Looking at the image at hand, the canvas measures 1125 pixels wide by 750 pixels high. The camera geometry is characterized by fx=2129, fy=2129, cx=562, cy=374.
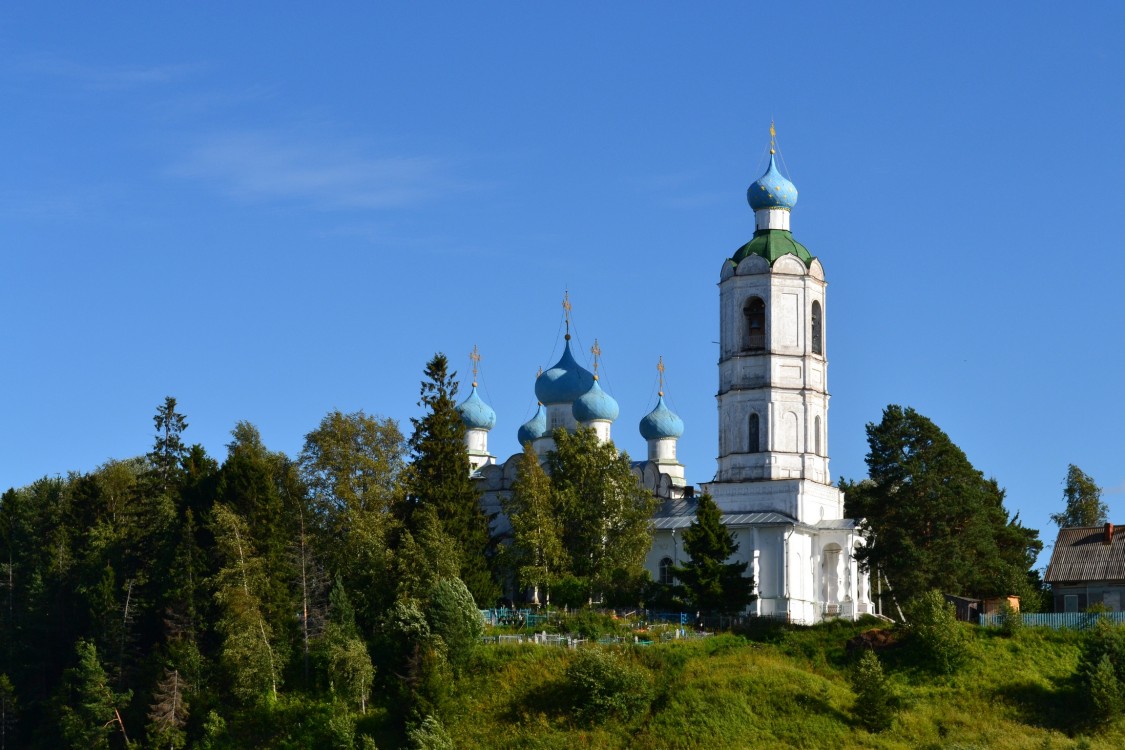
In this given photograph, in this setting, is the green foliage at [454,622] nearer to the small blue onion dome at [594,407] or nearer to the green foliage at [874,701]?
the green foliage at [874,701]

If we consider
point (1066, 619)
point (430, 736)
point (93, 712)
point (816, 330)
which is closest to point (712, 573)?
point (1066, 619)

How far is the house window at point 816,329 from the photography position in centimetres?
6606

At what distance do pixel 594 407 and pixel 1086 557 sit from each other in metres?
21.3

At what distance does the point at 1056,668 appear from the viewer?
51.8 metres

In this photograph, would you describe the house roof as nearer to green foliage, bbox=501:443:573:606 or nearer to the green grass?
the green grass

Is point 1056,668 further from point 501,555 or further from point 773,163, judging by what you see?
point 773,163

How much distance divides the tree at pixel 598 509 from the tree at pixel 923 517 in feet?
21.8

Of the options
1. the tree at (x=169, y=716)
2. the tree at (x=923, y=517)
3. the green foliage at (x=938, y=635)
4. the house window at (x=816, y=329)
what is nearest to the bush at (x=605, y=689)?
the green foliage at (x=938, y=635)

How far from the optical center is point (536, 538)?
6059 centimetres

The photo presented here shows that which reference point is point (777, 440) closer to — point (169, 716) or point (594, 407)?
point (594, 407)

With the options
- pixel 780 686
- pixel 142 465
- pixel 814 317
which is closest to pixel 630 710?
pixel 780 686

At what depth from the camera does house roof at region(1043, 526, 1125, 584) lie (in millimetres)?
55844

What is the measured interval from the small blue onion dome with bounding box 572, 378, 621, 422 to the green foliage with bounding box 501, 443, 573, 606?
10.5 metres

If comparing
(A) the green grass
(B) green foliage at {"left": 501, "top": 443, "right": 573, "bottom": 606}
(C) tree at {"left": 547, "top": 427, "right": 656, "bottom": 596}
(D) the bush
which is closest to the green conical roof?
(C) tree at {"left": 547, "top": 427, "right": 656, "bottom": 596}
